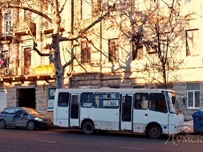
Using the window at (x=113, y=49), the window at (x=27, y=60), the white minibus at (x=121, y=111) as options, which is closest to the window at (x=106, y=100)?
the white minibus at (x=121, y=111)

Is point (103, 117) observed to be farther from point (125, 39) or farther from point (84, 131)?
point (125, 39)

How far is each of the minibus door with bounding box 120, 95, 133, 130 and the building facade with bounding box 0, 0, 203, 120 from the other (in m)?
7.28

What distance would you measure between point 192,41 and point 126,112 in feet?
32.0

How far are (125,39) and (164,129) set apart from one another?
11.9m

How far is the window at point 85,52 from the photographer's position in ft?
101

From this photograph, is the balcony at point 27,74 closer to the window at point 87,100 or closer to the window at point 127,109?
the window at point 87,100

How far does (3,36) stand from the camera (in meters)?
34.2

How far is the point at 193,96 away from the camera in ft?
84.9

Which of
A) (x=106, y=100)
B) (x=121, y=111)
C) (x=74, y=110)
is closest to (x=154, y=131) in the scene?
(x=121, y=111)

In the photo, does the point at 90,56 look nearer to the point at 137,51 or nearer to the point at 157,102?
the point at 137,51

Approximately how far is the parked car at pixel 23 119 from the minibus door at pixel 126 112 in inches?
246

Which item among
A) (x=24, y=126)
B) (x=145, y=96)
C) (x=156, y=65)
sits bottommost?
(x=24, y=126)

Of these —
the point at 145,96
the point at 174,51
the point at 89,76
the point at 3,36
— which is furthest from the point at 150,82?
the point at 3,36

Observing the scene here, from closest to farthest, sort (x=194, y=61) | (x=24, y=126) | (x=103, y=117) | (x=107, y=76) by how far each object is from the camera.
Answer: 1. (x=103, y=117)
2. (x=24, y=126)
3. (x=194, y=61)
4. (x=107, y=76)
